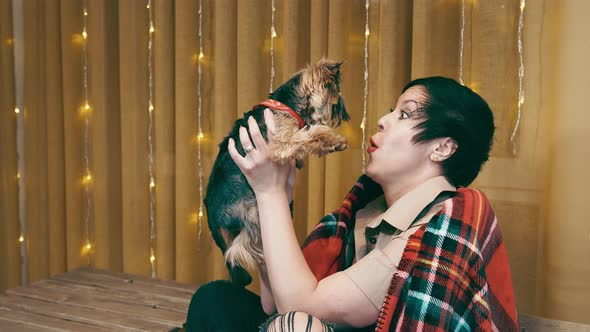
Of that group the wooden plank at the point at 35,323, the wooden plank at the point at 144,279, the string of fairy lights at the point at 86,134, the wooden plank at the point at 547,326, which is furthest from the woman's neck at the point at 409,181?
the string of fairy lights at the point at 86,134

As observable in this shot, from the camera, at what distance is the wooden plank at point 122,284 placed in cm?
209

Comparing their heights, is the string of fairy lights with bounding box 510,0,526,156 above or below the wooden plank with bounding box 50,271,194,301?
→ above

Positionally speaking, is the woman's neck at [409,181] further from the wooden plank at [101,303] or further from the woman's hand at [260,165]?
the wooden plank at [101,303]

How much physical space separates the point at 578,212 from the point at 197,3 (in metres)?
1.78

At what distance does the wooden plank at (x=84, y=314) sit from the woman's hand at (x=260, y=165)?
76cm

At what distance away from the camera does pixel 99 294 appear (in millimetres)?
2053

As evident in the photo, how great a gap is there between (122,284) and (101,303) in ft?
0.75

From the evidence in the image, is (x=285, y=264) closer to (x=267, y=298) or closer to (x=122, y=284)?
(x=267, y=298)

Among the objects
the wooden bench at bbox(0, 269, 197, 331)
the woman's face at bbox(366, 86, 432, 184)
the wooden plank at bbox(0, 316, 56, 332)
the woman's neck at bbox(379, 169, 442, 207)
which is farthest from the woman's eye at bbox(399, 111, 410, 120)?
the wooden plank at bbox(0, 316, 56, 332)

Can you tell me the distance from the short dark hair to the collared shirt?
0.30ft

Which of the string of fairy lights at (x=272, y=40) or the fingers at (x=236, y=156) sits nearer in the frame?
the fingers at (x=236, y=156)

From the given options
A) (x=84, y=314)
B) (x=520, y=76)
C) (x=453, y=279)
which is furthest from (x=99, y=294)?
(x=520, y=76)

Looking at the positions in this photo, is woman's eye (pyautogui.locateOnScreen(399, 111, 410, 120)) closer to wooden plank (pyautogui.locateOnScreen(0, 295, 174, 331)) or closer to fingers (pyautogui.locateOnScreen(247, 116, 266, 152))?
fingers (pyautogui.locateOnScreen(247, 116, 266, 152))

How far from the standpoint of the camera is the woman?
1.07 m
